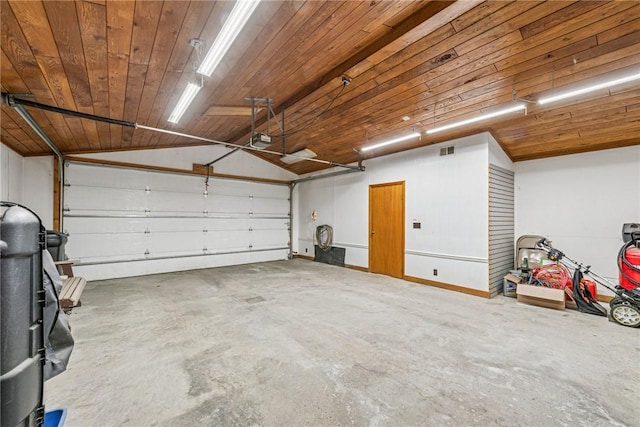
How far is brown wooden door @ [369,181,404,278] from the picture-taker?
6.31m

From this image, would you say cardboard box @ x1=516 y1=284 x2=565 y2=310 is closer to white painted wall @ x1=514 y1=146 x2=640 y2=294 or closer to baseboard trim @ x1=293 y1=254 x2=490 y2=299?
baseboard trim @ x1=293 y1=254 x2=490 y2=299

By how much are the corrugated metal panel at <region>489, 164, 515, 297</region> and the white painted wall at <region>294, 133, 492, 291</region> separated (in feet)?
0.58

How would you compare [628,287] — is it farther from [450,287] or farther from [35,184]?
[35,184]

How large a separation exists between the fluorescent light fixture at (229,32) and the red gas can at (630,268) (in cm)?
536

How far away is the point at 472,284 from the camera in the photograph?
196 inches

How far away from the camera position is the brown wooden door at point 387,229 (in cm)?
631

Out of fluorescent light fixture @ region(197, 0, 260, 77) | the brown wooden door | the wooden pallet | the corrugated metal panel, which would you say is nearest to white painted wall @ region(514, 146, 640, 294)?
the corrugated metal panel

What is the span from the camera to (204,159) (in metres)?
7.61

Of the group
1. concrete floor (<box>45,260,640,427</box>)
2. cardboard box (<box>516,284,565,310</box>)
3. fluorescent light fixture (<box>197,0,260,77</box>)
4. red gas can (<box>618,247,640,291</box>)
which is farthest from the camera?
cardboard box (<box>516,284,565,310</box>)

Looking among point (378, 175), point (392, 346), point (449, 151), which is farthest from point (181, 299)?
point (449, 151)

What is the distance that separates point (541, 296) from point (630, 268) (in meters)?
1.08

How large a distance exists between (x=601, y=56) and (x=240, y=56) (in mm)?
3675

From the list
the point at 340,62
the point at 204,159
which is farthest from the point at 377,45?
the point at 204,159

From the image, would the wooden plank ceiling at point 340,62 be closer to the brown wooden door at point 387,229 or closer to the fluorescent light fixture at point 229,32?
the fluorescent light fixture at point 229,32
